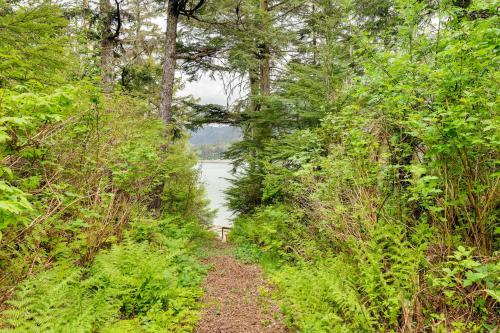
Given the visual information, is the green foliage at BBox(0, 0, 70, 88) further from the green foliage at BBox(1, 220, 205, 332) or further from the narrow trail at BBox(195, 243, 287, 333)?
the narrow trail at BBox(195, 243, 287, 333)

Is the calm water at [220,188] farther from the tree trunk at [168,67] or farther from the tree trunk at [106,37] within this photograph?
the tree trunk at [106,37]

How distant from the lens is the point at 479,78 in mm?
3912

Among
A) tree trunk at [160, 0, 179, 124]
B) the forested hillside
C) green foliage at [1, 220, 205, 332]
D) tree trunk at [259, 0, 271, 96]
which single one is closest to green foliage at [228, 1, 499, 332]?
the forested hillside

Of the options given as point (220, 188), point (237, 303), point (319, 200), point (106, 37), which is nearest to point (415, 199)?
point (319, 200)

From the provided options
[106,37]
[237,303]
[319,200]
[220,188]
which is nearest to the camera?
[237,303]

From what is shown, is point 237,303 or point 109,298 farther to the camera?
point 237,303

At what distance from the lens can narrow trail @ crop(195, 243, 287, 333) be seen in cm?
485

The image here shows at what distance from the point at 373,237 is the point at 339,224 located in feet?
2.66

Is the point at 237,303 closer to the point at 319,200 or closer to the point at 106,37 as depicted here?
the point at 319,200

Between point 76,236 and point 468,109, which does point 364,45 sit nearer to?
point 468,109

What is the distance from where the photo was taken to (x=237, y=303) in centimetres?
580

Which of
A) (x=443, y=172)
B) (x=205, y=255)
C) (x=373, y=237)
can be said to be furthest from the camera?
(x=205, y=255)

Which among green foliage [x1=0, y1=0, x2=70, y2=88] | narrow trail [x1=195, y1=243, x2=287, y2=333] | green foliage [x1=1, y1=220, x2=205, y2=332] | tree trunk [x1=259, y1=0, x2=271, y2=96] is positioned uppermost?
tree trunk [x1=259, y1=0, x2=271, y2=96]

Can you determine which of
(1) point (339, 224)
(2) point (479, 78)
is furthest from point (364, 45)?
(1) point (339, 224)
